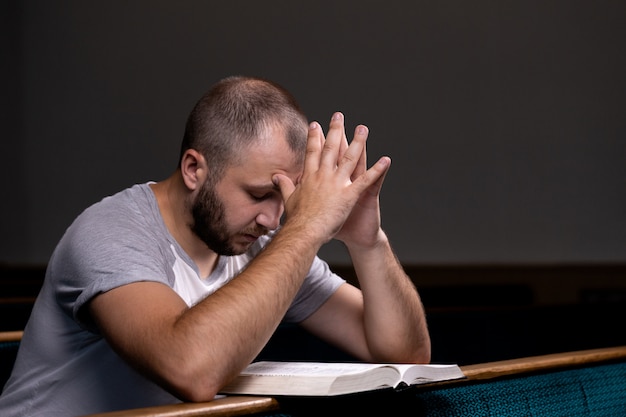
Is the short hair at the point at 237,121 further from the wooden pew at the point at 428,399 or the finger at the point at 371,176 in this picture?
the wooden pew at the point at 428,399

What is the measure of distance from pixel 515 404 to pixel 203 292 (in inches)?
23.7

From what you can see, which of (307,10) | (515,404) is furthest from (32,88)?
(515,404)

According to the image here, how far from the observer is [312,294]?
1.80 m

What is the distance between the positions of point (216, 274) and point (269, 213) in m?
0.17

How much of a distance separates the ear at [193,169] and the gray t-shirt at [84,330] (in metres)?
0.10

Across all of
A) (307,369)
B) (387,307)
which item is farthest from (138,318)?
(387,307)

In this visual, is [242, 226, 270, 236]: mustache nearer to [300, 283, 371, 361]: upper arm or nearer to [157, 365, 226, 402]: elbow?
[300, 283, 371, 361]: upper arm

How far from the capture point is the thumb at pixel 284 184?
1480mm

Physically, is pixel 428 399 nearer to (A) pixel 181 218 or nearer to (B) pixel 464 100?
(A) pixel 181 218

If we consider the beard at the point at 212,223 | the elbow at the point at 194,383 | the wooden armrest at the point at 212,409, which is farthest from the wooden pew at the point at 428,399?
the beard at the point at 212,223

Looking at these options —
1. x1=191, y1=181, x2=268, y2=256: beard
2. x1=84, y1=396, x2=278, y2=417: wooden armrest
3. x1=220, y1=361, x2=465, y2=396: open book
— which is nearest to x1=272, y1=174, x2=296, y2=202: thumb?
x1=191, y1=181, x2=268, y2=256: beard

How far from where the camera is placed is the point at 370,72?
4094mm

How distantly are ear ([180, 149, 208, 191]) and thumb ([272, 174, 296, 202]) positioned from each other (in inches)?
5.6

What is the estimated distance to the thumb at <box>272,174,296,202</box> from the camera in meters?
1.48
